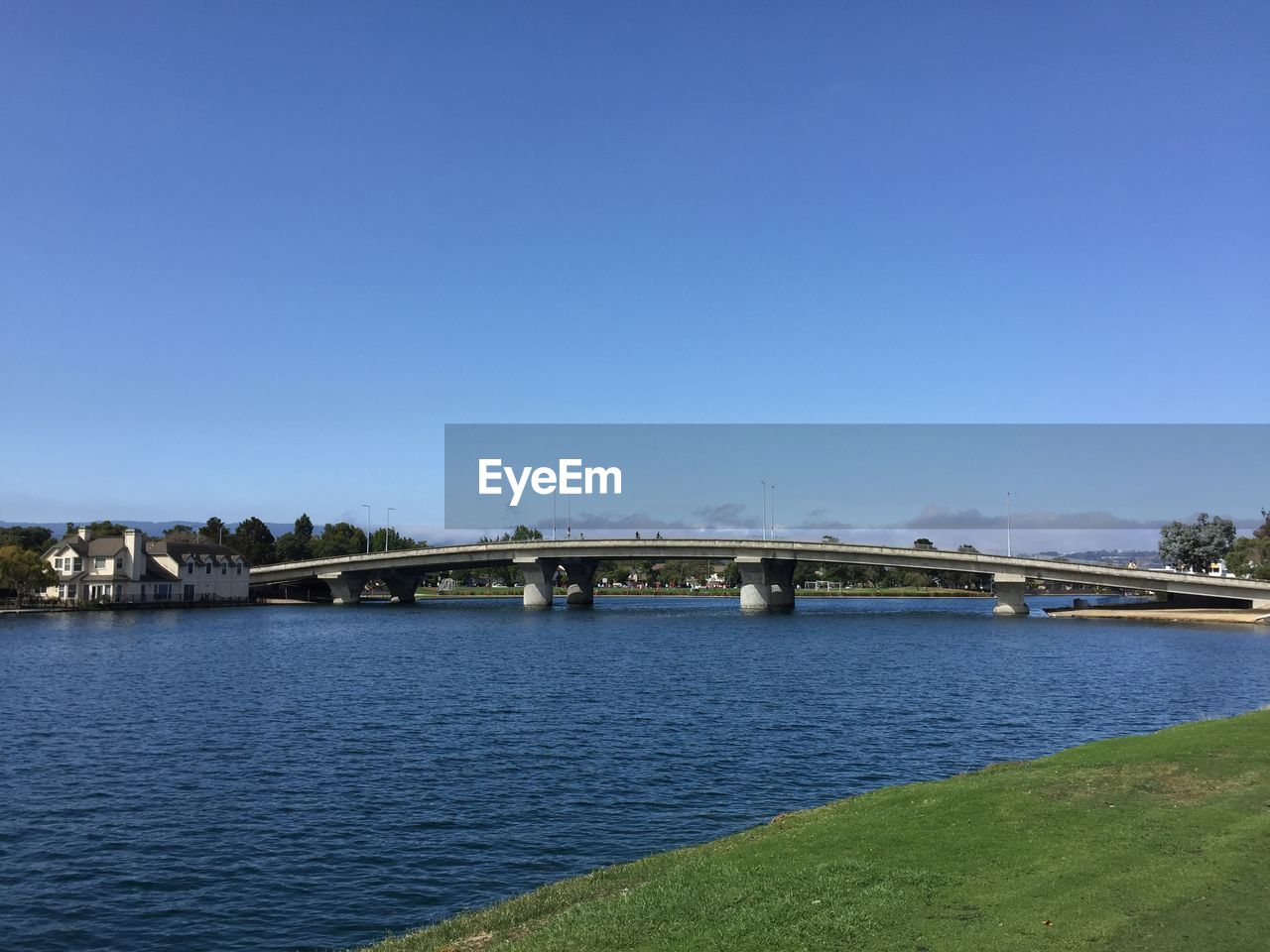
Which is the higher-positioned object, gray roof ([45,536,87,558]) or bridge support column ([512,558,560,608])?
gray roof ([45,536,87,558])

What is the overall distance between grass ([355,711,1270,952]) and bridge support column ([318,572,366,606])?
170 meters

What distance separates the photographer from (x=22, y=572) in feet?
453

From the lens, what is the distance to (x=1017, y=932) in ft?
46.8

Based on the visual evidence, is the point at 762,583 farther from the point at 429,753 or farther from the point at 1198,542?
the point at 429,753

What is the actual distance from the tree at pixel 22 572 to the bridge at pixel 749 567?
4212cm

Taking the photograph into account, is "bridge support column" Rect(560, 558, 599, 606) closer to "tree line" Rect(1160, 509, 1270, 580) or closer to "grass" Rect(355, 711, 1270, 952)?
"tree line" Rect(1160, 509, 1270, 580)

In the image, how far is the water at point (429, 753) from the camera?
23.9 m

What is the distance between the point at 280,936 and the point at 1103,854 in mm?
17332

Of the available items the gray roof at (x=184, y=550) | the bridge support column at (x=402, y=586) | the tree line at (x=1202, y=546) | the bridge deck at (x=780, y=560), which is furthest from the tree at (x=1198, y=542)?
the gray roof at (x=184, y=550)

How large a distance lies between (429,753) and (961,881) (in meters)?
27.3

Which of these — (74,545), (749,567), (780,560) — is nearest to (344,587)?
(74,545)

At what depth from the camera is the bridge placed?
445 ft

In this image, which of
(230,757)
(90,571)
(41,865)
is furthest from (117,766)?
(90,571)

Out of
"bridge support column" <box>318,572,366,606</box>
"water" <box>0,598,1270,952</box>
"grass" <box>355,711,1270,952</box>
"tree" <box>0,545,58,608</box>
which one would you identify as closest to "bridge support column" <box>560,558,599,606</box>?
"bridge support column" <box>318,572,366,606</box>
